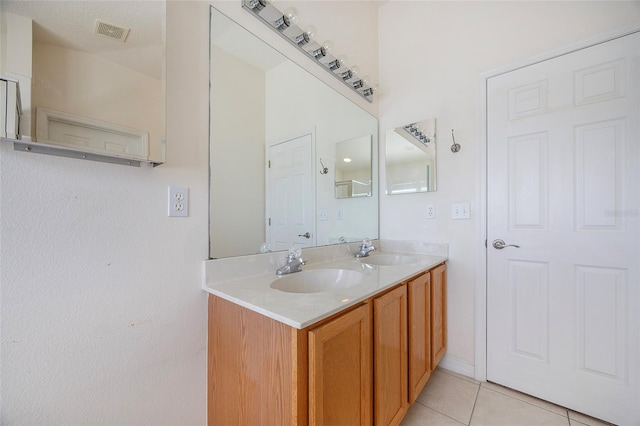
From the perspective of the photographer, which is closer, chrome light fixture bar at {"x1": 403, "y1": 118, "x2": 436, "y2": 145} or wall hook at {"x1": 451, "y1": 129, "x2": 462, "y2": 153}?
wall hook at {"x1": 451, "y1": 129, "x2": 462, "y2": 153}

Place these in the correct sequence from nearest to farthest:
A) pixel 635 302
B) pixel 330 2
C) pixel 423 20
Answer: pixel 635 302, pixel 330 2, pixel 423 20

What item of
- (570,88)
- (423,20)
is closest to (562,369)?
(570,88)

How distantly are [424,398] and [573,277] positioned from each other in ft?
3.65

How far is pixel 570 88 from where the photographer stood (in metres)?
1.44

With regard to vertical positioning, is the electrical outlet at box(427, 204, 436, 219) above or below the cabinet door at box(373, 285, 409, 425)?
above

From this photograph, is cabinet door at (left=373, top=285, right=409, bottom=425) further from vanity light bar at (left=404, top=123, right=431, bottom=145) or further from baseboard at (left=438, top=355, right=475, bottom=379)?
vanity light bar at (left=404, top=123, right=431, bottom=145)

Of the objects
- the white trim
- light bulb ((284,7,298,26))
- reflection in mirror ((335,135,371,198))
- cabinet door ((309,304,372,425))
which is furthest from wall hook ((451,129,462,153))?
cabinet door ((309,304,372,425))

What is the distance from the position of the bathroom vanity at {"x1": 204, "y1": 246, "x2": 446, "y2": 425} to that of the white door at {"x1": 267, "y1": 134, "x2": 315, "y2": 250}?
0.21 m

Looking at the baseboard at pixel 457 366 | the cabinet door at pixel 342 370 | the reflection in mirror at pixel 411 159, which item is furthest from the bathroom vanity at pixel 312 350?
the reflection in mirror at pixel 411 159

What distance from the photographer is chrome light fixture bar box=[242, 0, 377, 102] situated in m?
1.25

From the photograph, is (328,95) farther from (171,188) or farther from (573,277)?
(573,277)

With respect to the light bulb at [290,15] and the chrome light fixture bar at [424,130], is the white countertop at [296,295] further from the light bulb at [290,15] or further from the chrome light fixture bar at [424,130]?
the light bulb at [290,15]

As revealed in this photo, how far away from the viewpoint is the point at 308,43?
151 cm

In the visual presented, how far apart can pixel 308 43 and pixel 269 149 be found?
702mm
